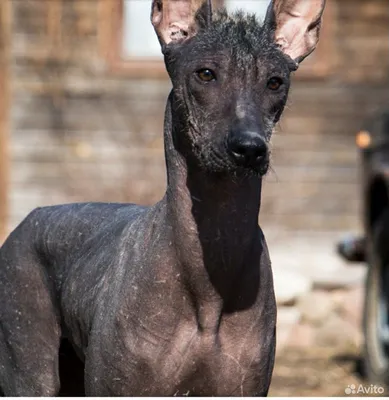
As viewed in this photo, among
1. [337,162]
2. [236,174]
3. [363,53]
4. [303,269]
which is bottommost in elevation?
[303,269]

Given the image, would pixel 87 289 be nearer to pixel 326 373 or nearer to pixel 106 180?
pixel 326 373

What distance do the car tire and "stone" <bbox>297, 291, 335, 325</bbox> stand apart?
6.44ft

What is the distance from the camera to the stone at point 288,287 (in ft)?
34.6

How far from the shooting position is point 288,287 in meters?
10.8

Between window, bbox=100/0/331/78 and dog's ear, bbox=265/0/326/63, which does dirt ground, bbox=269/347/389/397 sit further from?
window, bbox=100/0/331/78

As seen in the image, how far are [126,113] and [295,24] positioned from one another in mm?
10306

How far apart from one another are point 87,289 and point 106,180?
986cm

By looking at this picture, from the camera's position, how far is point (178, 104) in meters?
A: 4.08

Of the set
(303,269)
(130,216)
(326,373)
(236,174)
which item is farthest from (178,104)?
(303,269)

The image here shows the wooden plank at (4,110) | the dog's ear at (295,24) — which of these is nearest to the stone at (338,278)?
the wooden plank at (4,110)

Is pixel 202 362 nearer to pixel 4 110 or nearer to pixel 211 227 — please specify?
pixel 211 227

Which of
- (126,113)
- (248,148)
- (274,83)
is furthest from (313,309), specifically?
(248,148)

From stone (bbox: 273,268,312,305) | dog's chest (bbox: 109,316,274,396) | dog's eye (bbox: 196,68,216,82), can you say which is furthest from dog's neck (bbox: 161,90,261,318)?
stone (bbox: 273,268,312,305)

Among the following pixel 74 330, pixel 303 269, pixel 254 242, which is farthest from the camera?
pixel 303 269
